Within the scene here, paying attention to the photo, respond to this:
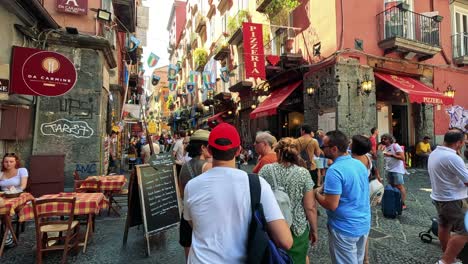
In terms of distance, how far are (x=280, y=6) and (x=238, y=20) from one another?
5.58 meters

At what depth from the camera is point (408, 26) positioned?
11.4 metres

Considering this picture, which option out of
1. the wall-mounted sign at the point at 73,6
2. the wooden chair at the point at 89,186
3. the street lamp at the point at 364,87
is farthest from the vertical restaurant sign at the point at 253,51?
the wooden chair at the point at 89,186

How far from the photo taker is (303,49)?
1205 centimetres

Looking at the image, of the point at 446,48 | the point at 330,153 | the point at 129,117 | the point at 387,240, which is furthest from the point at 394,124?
the point at 129,117

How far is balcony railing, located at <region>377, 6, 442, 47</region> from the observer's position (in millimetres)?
10969

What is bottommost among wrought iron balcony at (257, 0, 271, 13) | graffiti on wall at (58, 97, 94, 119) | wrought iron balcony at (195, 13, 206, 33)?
graffiti on wall at (58, 97, 94, 119)

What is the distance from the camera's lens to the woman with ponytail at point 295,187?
2588 millimetres

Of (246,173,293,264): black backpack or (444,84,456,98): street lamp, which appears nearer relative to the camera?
(246,173,293,264): black backpack

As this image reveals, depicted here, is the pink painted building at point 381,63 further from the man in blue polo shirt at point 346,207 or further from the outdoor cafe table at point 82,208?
the outdoor cafe table at point 82,208

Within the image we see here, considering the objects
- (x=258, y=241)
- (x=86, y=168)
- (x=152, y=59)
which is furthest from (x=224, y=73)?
(x=258, y=241)

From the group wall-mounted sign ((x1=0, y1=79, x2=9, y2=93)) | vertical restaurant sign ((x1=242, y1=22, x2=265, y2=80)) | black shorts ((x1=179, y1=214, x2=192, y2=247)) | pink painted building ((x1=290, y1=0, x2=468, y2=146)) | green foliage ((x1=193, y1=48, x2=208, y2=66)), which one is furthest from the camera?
green foliage ((x1=193, y1=48, x2=208, y2=66))

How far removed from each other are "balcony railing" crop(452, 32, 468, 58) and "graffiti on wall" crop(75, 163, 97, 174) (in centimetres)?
1541

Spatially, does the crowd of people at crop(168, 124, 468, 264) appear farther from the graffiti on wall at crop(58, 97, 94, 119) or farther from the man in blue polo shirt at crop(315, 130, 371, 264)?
the graffiti on wall at crop(58, 97, 94, 119)

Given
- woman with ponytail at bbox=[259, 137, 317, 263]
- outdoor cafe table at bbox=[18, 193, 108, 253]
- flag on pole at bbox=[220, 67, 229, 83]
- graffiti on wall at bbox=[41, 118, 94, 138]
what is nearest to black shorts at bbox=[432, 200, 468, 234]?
woman with ponytail at bbox=[259, 137, 317, 263]
